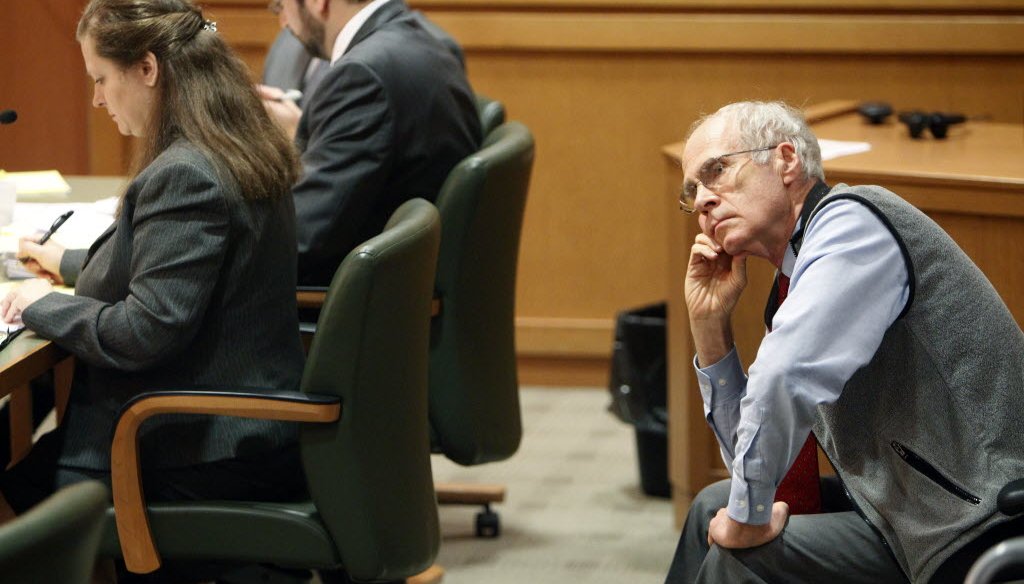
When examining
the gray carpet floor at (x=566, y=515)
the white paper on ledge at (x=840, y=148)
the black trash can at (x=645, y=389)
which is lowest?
the gray carpet floor at (x=566, y=515)

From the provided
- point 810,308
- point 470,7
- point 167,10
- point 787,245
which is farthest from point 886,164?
point 470,7

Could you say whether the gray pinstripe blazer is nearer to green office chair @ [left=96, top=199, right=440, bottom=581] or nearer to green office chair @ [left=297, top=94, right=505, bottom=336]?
green office chair @ [left=96, top=199, right=440, bottom=581]

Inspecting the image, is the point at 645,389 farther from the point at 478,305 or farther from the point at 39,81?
the point at 39,81

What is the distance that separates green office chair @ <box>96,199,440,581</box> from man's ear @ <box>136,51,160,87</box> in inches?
17.3

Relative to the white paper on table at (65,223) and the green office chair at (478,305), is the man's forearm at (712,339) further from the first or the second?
the white paper on table at (65,223)

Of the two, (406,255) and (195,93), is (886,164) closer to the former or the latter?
(406,255)

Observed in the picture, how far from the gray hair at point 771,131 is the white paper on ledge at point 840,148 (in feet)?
3.40

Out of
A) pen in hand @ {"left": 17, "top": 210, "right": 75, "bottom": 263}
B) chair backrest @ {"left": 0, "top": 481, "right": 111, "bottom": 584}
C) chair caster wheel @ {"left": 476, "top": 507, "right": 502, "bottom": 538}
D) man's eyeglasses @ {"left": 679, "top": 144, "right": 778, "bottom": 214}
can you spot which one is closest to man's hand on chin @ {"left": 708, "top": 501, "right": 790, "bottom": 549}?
man's eyeglasses @ {"left": 679, "top": 144, "right": 778, "bottom": 214}

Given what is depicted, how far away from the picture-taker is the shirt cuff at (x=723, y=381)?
6.60ft

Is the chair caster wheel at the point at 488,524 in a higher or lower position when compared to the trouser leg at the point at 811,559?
lower

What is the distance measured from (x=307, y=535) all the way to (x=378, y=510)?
0.11 m

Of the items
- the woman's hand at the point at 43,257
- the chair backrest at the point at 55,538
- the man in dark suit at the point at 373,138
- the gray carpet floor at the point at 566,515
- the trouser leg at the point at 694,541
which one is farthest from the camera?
the gray carpet floor at the point at 566,515

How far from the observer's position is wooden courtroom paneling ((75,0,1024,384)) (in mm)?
4160

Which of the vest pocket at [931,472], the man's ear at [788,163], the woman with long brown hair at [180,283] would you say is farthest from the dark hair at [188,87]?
the vest pocket at [931,472]
